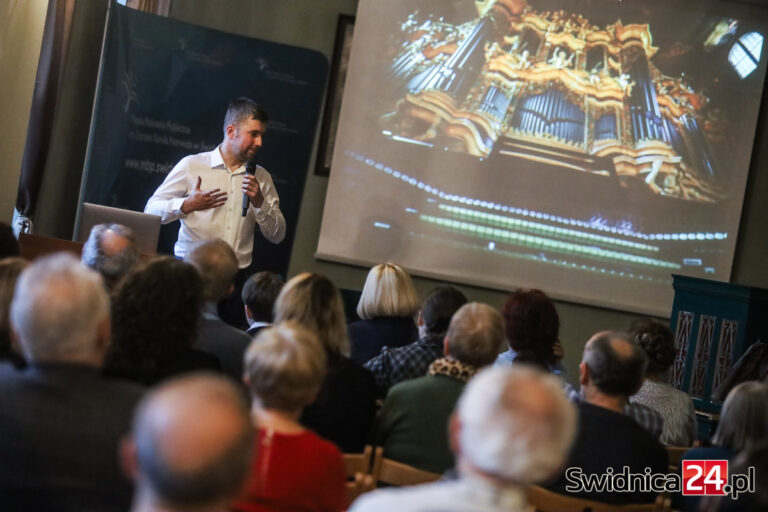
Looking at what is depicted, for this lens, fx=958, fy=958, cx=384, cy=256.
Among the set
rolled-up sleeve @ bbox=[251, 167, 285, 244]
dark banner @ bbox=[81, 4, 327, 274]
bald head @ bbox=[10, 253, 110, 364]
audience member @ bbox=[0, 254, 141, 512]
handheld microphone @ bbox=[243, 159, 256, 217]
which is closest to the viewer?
audience member @ bbox=[0, 254, 141, 512]

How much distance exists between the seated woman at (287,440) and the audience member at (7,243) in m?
1.53

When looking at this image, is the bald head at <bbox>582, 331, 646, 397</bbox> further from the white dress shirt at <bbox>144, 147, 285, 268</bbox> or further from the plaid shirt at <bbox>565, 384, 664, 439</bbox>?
the white dress shirt at <bbox>144, 147, 285, 268</bbox>

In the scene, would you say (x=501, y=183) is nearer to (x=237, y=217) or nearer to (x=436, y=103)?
(x=436, y=103)

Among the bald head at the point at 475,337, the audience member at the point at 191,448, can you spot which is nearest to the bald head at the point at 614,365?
the bald head at the point at 475,337

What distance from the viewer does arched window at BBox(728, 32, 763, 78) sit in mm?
7531

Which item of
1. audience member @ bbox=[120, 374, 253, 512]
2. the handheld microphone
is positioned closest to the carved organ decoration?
the handheld microphone

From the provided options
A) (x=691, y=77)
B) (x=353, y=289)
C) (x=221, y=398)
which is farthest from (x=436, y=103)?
(x=221, y=398)

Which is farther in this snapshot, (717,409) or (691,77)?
(691,77)

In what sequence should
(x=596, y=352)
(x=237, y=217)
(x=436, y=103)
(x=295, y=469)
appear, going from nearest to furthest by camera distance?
(x=295, y=469) → (x=596, y=352) → (x=237, y=217) → (x=436, y=103)

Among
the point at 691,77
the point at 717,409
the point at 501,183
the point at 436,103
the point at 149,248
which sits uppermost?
the point at 691,77

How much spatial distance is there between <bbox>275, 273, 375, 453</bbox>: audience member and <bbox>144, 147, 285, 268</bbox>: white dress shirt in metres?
2.37

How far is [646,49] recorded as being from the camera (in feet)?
24.6

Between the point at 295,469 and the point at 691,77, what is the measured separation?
251 inches

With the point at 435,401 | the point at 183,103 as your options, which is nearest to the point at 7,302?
the point at 435,401
